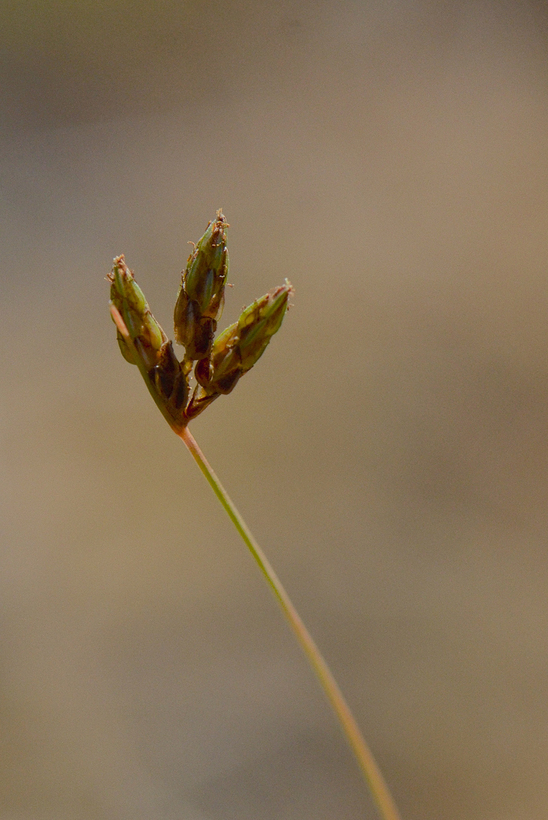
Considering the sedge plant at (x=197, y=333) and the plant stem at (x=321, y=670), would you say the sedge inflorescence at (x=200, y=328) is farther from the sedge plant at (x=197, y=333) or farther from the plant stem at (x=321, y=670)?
the plant stem at (x=321, y=670)

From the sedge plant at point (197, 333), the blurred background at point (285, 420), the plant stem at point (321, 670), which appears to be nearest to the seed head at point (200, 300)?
the sedge plant at point (197, 333)

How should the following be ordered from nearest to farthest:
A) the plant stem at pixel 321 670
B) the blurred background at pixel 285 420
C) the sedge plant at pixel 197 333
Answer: the plant stem at pixel 321 670 < the sedge plant at pixel 197 333 < the blurred background at pixel 285 420

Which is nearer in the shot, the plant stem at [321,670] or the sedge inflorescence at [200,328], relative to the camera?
the plant stem at [321,670]

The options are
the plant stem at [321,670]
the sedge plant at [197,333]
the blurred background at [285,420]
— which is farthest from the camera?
the blurred background at [285,420]

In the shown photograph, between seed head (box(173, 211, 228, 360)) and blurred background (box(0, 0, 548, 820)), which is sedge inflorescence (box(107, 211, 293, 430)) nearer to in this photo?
seed head (box(173, 211, 228, 360))

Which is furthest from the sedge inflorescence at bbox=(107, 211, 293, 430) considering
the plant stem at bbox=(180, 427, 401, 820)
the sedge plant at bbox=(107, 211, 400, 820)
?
the plant stem at bbox=(180, 427, 401, 820)

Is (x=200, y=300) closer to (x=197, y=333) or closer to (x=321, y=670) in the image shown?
(x=197, y=333)

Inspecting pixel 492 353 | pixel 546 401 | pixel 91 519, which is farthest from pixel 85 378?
pixel 546 401
